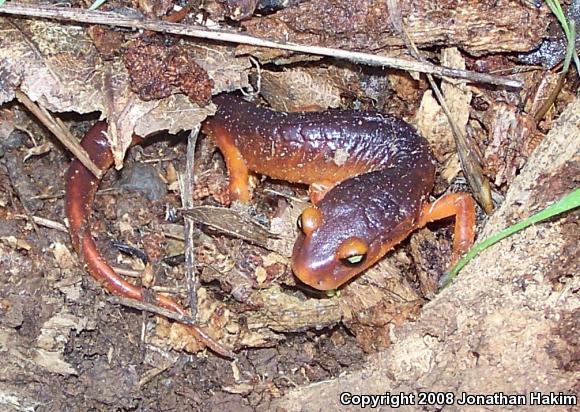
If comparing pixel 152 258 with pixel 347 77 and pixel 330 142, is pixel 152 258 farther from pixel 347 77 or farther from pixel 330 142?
pixel 347 77

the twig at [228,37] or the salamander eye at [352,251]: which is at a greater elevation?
the twig at [228,37]

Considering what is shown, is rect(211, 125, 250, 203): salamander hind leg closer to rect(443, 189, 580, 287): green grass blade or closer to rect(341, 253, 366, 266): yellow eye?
rect(341, 253, 366, 266): yellow eye

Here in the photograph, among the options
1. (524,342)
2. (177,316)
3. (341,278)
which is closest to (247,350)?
(177,316)

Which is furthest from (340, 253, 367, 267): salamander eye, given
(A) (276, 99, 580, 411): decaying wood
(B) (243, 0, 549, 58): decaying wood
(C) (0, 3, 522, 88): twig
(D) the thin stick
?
(B) (243, 0, 549, 58): decaying wood

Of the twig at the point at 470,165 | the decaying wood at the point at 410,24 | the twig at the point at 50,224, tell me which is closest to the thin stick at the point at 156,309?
the twig at the point at 50,224

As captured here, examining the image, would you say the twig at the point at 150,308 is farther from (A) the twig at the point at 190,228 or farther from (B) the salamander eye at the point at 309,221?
(B) the salamander eye at the point at 309,221

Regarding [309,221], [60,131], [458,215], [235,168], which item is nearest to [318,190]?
[235,168]
